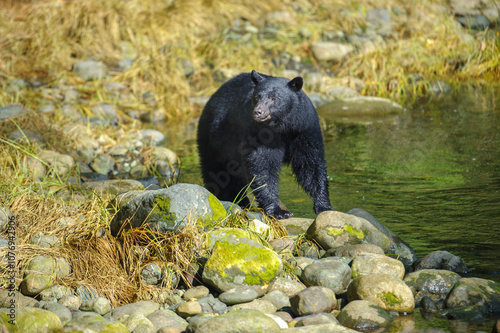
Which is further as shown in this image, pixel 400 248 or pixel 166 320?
pixel 400 248

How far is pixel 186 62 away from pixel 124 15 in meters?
2.02

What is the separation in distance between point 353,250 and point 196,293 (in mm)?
1312

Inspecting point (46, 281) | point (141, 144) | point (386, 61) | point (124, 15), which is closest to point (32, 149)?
point (141, 144)

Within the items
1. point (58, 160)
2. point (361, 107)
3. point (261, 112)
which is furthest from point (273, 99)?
point (361, 107)

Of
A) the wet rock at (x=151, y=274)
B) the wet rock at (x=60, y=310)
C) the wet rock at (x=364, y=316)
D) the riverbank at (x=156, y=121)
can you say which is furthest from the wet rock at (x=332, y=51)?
the wet rock at (x=60, y=310)

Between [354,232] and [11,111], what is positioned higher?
[11,111]

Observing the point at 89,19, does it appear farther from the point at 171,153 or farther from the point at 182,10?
the point at 171,153

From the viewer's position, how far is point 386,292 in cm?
393

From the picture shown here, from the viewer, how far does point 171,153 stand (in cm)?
859

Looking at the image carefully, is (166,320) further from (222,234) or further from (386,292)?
(386,292)

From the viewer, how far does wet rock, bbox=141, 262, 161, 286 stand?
436 cm

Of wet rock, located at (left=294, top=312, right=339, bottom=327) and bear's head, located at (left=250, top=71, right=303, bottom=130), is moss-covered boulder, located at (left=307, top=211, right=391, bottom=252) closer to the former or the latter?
bear's head, located at (left=250, top=71, right=303, bottom=130)

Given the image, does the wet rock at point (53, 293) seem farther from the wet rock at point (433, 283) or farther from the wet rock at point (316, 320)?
the wet rock at point (433, 283)

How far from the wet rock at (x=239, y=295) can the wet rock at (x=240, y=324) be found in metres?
0.48
